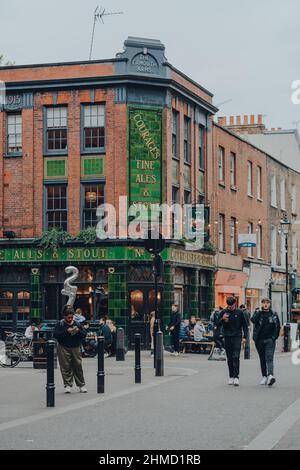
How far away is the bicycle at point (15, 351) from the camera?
2608cm

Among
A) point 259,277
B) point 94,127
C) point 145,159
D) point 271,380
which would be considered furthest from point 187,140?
point 271,380

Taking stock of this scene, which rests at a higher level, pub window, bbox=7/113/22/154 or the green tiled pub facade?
pub window, bbox=7/113/22/154

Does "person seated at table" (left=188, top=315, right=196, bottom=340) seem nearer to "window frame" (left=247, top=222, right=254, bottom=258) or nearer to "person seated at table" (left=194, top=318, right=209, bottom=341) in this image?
"person seated at table" (left=194, top=318, right=209, bottom=341)

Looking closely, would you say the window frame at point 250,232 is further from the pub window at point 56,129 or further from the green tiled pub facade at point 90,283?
the pub window at point 56,129

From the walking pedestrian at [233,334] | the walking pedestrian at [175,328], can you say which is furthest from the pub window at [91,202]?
the walking pedestrian at [233,334]

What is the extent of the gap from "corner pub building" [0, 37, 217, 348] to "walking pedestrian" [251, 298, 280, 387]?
1727 centimetres

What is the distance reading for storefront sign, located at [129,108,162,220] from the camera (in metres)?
36.1

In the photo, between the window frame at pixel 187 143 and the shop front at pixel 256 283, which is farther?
the shop front at pixel 256 283

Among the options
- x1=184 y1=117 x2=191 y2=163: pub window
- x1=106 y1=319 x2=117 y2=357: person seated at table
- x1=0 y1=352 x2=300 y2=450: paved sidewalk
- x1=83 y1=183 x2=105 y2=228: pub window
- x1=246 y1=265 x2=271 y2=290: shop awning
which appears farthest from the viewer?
x1=246 y1=265 x2=271 y2=290: shop awning

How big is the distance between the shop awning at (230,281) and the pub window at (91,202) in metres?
8.58

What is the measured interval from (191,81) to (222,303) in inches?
425

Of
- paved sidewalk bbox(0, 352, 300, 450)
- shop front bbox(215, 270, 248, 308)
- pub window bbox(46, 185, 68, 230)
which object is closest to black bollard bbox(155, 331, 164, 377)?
paved sidewalk bbox(0, 352, 300, 450)

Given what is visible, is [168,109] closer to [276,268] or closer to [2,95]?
[2,95]
